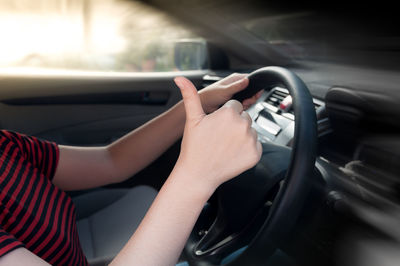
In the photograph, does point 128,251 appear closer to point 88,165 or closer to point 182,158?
point 182,158

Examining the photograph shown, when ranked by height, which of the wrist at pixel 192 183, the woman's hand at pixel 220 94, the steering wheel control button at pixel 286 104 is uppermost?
the woman's hand at pixel 220 94

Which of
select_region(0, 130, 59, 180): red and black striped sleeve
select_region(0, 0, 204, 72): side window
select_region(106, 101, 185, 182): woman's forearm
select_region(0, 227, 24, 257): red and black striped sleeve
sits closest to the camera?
select_region(0, 227, 24, 257): red and black striped sleeve

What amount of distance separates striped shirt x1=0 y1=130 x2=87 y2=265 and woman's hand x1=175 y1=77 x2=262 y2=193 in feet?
1.38

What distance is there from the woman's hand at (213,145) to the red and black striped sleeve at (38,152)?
588 mm

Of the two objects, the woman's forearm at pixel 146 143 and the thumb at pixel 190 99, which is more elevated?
→ the thumb at pixel 190 99

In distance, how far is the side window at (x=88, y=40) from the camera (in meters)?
2.30

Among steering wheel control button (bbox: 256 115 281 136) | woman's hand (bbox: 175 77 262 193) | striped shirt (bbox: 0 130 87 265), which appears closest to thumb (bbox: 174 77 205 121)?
woman's hand (bbox: 175 77 262 193)

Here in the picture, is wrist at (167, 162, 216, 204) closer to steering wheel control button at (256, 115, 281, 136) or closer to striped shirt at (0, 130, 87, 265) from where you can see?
striped shirt at (0, 130, 87, 265)

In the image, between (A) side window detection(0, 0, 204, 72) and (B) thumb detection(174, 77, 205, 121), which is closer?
(B) thumb detection(174, 77, 205, 121)

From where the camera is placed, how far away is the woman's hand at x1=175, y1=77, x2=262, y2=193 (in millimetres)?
730

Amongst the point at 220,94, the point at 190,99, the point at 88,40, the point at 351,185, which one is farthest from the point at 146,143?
the point at 88,40

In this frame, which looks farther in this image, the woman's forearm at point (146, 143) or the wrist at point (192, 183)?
the woman's forearm at point (146, 143)

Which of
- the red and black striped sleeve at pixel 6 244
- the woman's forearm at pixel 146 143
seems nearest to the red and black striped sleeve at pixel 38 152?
the woman's forearm at pixel 146 143

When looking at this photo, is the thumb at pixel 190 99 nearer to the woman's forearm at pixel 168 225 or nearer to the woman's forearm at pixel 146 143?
the woman's forearm at pixel 168 225
